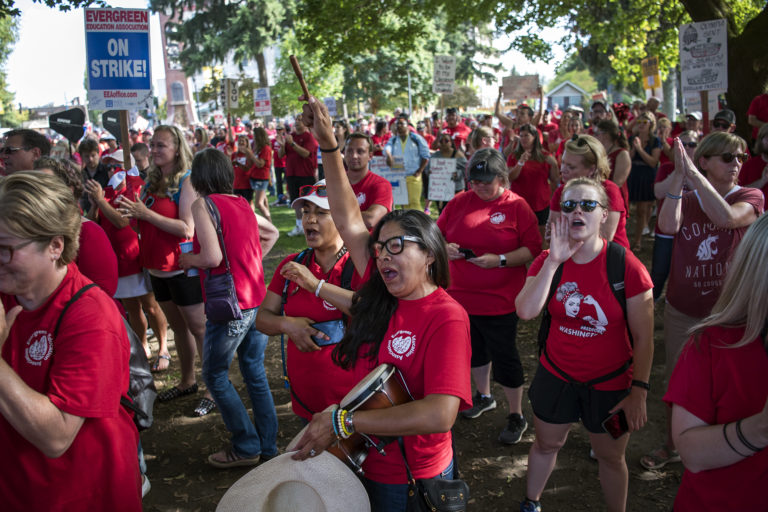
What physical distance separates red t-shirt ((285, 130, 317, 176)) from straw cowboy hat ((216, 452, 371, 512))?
10728 millimetres

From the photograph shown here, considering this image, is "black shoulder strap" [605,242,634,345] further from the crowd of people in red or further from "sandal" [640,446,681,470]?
"sandal" [640,446,681,470]

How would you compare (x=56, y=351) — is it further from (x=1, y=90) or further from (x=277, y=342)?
(x=1, y=90)

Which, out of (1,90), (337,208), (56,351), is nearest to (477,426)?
(337,208)

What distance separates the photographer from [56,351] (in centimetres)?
190

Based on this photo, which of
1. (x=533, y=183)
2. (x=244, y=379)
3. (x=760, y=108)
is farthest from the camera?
(x=533, y=183)

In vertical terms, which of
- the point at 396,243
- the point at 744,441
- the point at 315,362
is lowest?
the point at 315,362

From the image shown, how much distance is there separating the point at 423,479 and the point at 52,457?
1293mm

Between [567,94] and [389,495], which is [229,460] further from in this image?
[567,94]

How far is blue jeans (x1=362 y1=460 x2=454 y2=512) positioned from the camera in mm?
2299

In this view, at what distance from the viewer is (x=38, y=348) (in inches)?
76.9

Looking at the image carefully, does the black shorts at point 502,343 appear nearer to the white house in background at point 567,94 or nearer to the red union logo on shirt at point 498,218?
the red union logo on shirt at point 498,218

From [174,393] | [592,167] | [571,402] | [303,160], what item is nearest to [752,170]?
[592,167]

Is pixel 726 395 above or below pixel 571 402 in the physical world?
above

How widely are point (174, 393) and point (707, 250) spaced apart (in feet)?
14.9
